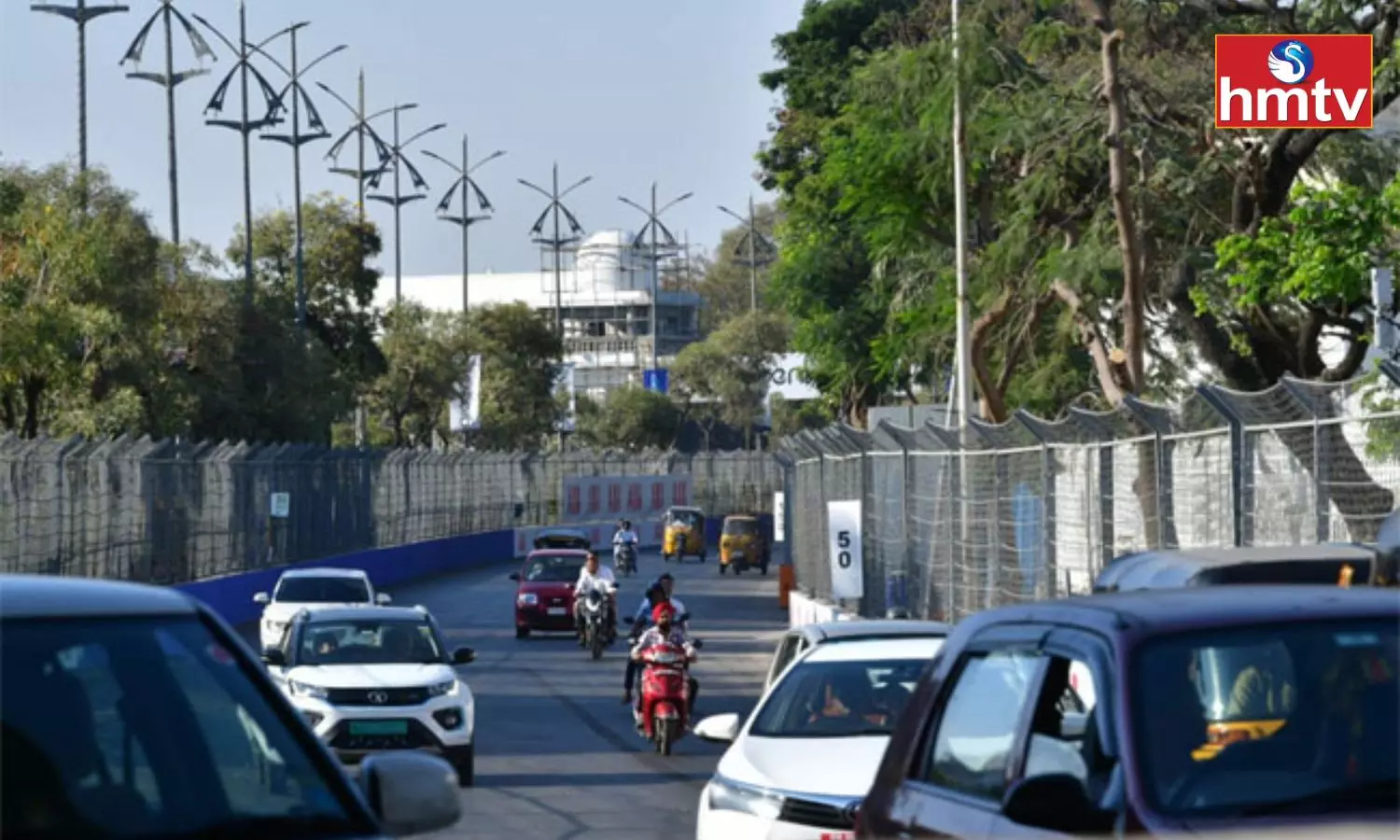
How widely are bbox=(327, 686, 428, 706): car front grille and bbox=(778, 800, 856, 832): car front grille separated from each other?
9.11 m

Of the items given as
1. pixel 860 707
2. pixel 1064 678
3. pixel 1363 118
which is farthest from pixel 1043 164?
pixel 1064 678

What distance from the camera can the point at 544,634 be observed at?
43.2 m

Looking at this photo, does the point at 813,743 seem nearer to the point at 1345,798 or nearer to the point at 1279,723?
the point at 1279,723

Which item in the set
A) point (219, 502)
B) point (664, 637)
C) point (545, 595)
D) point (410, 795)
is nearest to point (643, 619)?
point (664, 637)

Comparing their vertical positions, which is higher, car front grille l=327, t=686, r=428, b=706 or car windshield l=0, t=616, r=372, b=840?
car windshield l=0, t=616, r=372, b=840

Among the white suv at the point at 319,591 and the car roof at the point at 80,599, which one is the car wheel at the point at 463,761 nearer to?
the white suv at the point at 319,591

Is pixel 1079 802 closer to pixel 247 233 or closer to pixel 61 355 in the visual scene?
pixel 61 355

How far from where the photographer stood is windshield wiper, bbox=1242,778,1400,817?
542cm

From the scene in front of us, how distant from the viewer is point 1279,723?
588 centimetres

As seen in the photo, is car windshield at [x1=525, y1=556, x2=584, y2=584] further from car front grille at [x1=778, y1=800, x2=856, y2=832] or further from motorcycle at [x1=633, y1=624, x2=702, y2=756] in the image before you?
car front grille at [x1=778, y1=800, x2=856, y2=832]

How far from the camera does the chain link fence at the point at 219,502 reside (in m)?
32.7

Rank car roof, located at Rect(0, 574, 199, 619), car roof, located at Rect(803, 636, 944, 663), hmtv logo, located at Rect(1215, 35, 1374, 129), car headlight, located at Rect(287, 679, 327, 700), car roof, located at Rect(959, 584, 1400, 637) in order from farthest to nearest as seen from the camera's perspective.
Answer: hmtv logo, located at Rect(1215, 35, 1374, 129), car headlight, located at Rect(287, 679, 327, 700), car roof, located at Rect(803, 636, 944, 663), car roof, located at Rect(959, 584, 1400, 637), car roof, located at Rect(0, 574, 199, 619)

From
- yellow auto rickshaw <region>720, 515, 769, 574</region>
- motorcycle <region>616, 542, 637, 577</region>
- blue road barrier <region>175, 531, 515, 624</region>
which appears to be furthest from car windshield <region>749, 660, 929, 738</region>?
yellow auto rickshaw <region>720, 515, 769, 574</region>

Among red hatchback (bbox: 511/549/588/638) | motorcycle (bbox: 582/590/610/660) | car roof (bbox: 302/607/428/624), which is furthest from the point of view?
red hatchback (bbox: 511/549/588/638)
